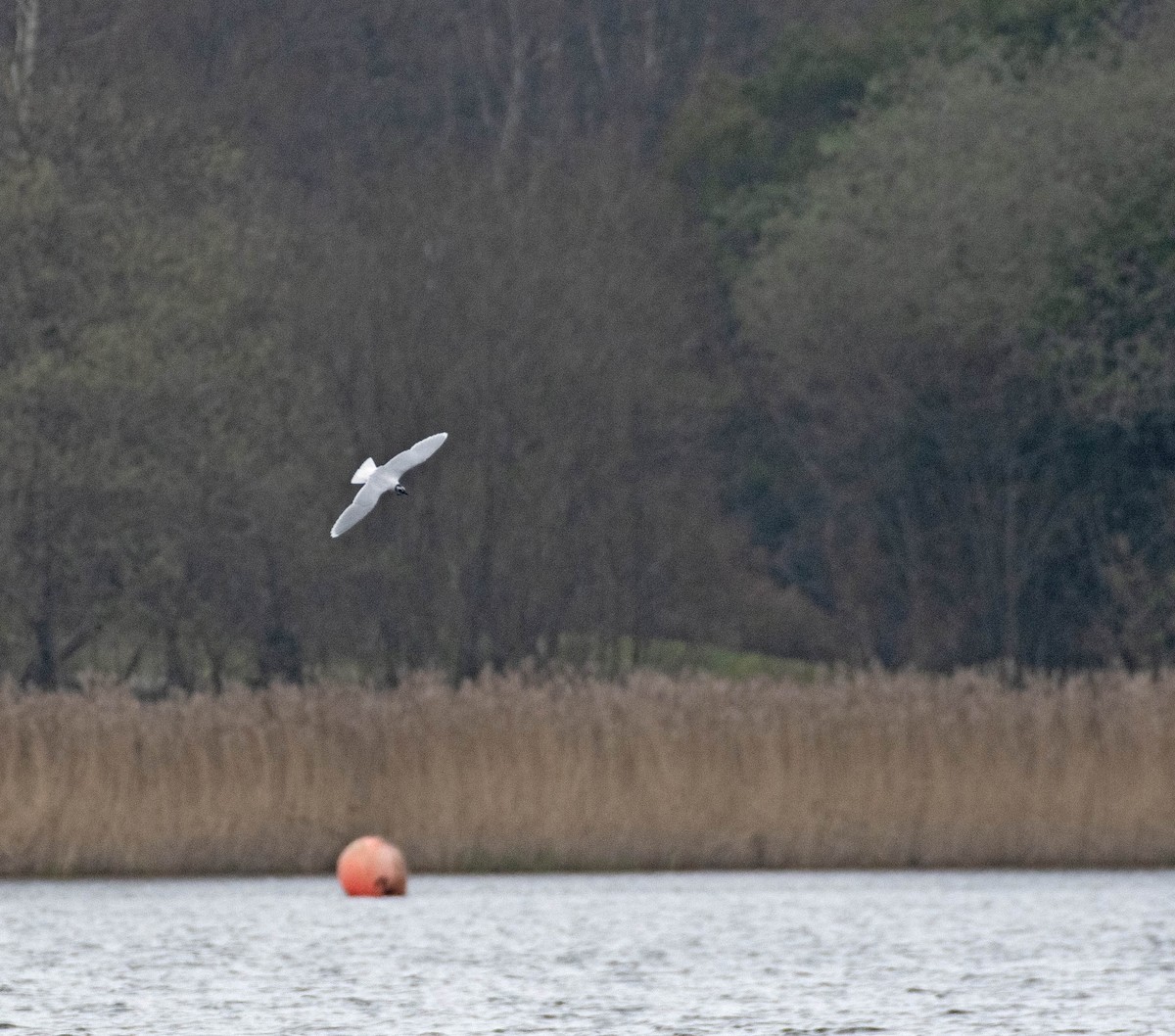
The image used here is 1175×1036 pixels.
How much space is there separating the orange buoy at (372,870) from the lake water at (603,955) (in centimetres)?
23

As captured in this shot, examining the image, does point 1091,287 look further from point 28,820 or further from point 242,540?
point 28,820

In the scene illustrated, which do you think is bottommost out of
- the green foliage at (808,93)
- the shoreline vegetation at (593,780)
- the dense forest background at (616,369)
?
the shoreline vegetation at (593,780)

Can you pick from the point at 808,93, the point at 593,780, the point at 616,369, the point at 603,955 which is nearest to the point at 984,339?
the point at 616,369

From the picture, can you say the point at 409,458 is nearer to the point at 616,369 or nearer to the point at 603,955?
the point at 603,955

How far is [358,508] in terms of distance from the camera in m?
18.1

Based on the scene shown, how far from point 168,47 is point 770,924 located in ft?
123

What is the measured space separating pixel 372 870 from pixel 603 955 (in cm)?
428

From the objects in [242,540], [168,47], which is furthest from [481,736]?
[168,47]

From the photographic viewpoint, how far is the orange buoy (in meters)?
28.1

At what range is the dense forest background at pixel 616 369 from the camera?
41.9m

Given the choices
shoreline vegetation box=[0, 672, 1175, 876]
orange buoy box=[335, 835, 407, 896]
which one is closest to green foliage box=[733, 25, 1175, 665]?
shoreline vegetation box=[0, 672, 1175, 876]

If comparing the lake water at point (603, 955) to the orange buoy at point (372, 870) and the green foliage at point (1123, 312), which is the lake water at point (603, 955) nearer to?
the orange buoy at point (372, 870)

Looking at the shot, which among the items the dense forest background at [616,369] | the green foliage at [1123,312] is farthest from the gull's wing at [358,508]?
the green foliage at [1123,312]

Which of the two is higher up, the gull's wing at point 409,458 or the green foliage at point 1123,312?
the green foliage at point 1123,312
